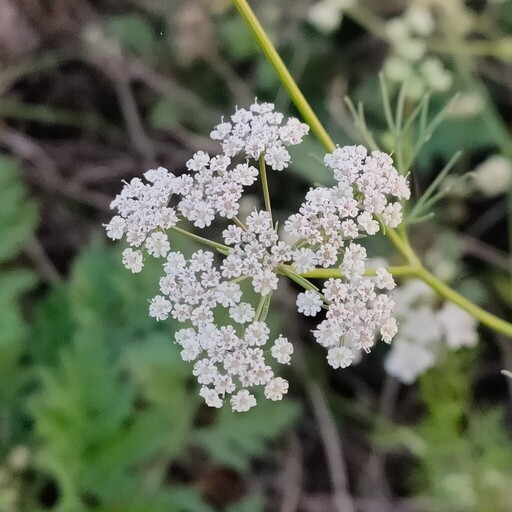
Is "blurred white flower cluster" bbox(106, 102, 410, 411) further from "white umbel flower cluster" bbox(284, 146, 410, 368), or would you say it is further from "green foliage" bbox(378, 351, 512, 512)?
"green foliage" bbox(378, 351, 512, 512)

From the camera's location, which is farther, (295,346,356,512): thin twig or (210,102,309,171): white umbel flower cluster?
(295,346,356,512): thin twig

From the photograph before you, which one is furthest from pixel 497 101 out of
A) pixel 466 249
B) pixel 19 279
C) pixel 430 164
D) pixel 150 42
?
pixel 19 279

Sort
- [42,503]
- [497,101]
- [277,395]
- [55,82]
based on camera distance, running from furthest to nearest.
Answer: [55,82]
[497,101]
[42,503]
[277,395]

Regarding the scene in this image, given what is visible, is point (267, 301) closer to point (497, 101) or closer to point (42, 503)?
point (42, 503)

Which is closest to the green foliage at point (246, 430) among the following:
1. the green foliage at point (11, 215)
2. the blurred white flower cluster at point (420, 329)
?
the blurred white flower cluster at point (420, 329)

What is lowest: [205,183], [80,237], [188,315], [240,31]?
[188,315]

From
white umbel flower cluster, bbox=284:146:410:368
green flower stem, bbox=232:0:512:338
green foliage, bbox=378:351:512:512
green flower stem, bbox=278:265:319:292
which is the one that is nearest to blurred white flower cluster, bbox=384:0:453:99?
green flower stem, bbox=232:0:512:338
